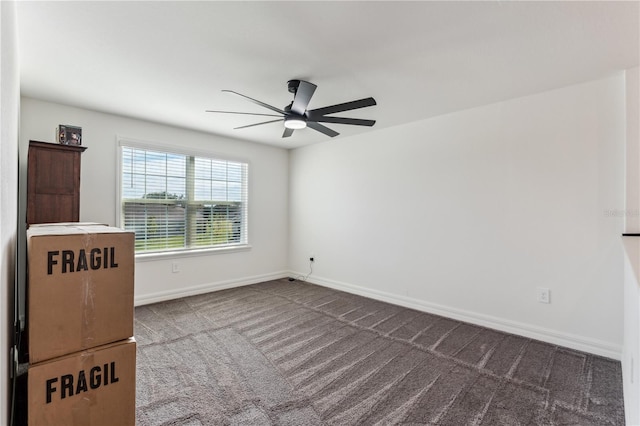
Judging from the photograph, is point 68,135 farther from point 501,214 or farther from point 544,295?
point 544,295

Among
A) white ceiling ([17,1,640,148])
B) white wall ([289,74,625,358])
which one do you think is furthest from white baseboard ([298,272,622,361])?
white ceiling ([17,1,640,148])

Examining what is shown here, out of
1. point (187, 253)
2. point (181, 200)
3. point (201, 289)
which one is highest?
point (181, 200)

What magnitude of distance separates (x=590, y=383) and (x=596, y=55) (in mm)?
2473

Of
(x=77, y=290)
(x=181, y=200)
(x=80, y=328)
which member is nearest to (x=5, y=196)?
(x=77, y=290)

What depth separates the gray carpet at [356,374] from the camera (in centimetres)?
188

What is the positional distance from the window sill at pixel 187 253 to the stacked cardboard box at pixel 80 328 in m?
3.05

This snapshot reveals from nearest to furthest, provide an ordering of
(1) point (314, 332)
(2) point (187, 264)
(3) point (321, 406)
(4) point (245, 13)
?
(4) point (245, 13), (3) point (321, 406), (1) point (314, 332), (2) point (187, 264)

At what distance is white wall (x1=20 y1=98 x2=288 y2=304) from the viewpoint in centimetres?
345

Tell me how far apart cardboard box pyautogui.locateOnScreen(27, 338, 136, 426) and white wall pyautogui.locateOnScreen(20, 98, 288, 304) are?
3048 millimetres

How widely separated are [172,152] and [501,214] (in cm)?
430

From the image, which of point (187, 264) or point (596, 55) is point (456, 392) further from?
point (187, 264)

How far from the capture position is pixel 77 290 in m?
1.16

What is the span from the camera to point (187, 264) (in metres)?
4.39

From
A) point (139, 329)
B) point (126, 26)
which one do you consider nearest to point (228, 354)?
point (139, 329)
